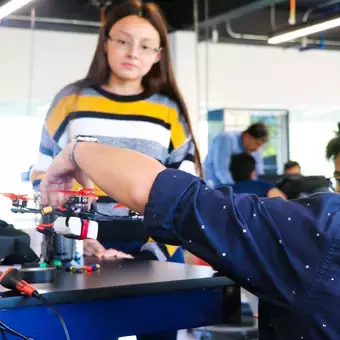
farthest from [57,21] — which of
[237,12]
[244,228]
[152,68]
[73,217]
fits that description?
[244,228]

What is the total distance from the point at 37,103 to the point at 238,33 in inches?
98.8

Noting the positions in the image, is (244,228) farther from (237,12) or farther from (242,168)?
(237,12)

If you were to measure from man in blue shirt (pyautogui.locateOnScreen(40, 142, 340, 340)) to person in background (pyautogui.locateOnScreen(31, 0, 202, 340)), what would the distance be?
1.10 metres

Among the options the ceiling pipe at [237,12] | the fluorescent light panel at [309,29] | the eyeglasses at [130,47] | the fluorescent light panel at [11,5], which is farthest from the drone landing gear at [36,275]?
the ceiling pipe at [237,12]

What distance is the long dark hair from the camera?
2.11 m

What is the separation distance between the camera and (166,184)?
862mm

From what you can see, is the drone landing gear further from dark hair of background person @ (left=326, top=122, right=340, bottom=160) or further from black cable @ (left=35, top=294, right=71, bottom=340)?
dark hair of background person @ (left=326, top=122, right=340, bottom=160)

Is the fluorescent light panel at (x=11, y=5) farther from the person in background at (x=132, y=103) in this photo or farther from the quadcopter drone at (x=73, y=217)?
the quadcopter drone at (x=73, y=217)

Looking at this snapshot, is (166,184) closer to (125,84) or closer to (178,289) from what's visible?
(178,289)

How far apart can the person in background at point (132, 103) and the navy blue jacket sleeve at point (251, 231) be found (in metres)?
1.11

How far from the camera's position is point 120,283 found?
4.17 feet

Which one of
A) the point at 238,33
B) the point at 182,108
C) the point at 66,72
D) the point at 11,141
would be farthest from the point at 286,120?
the point at 182,108

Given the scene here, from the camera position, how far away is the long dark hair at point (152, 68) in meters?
2.11

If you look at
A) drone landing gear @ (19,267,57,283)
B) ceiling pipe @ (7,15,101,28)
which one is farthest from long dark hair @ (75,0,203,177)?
ceiling pipe @ (7,15,101,28)
